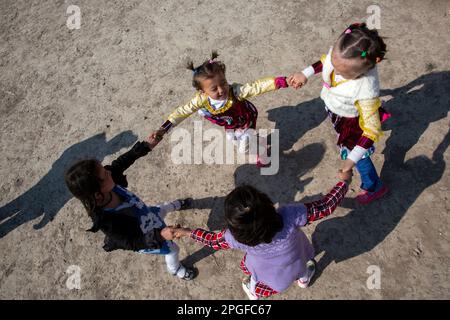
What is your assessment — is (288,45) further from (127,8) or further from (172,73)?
(127,8)

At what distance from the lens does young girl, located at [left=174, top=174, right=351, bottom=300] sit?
2.33 metres

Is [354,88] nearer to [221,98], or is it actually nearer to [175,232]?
[221,98]

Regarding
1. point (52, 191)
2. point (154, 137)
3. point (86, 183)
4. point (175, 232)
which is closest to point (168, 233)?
point (175, 232)

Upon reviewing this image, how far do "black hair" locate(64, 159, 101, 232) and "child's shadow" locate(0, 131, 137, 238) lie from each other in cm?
201

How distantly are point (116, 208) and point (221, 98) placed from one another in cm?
136

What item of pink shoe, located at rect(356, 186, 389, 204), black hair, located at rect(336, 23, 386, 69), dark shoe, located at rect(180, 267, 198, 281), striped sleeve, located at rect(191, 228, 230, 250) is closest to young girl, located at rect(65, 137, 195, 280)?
striped sleeve, located at rect(191, 228, 230, 250)

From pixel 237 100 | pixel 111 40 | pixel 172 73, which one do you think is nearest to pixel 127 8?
pixel 111 40

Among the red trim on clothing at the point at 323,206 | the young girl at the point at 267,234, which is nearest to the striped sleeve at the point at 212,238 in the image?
the young girl at the point at 267,234

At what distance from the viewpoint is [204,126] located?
4.73 m

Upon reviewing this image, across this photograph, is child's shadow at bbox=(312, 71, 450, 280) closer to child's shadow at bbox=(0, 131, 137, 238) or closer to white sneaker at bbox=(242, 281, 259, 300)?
white sneaker at bbox=(242, 281, 259, 300)

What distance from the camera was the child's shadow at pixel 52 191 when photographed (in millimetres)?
4469

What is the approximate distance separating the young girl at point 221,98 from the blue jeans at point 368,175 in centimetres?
102

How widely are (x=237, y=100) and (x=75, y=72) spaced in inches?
129

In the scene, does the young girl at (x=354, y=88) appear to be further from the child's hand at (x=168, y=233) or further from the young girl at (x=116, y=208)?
the young girl at (x=116, y=208)
